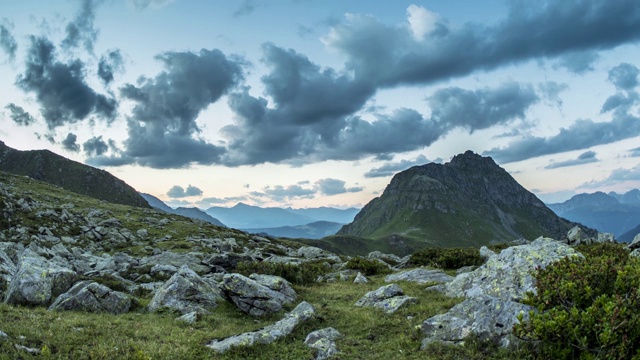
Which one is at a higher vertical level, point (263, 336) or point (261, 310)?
point (263, 336)

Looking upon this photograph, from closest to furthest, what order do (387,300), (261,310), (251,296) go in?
(261,310), (251,296), (387,300)

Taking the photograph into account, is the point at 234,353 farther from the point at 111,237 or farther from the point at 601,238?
the point at 111,237

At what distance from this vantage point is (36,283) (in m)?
20.8

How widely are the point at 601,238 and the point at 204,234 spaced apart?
67.7 metres

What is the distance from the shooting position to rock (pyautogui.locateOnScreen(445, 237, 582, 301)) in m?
19.8

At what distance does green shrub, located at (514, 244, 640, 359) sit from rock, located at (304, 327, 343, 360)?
7.37 metres

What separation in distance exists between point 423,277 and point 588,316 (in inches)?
790

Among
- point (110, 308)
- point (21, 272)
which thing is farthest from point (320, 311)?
point (21, 272)

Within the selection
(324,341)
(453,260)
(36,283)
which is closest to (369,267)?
(453,260)

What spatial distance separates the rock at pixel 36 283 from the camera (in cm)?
2002

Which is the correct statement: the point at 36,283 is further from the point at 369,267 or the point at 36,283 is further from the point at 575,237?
the point at 575,237

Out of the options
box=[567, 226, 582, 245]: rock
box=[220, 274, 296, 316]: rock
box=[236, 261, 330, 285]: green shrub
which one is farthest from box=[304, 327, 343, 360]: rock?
box=[567, 226, 582, 245]: rock

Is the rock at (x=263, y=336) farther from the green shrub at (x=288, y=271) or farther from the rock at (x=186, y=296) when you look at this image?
the green shrub at (x=288, y=271)

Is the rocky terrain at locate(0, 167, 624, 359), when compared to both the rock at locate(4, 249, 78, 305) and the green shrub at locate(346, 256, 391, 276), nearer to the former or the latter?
the rock at locate(4, 249, 78, 305)
